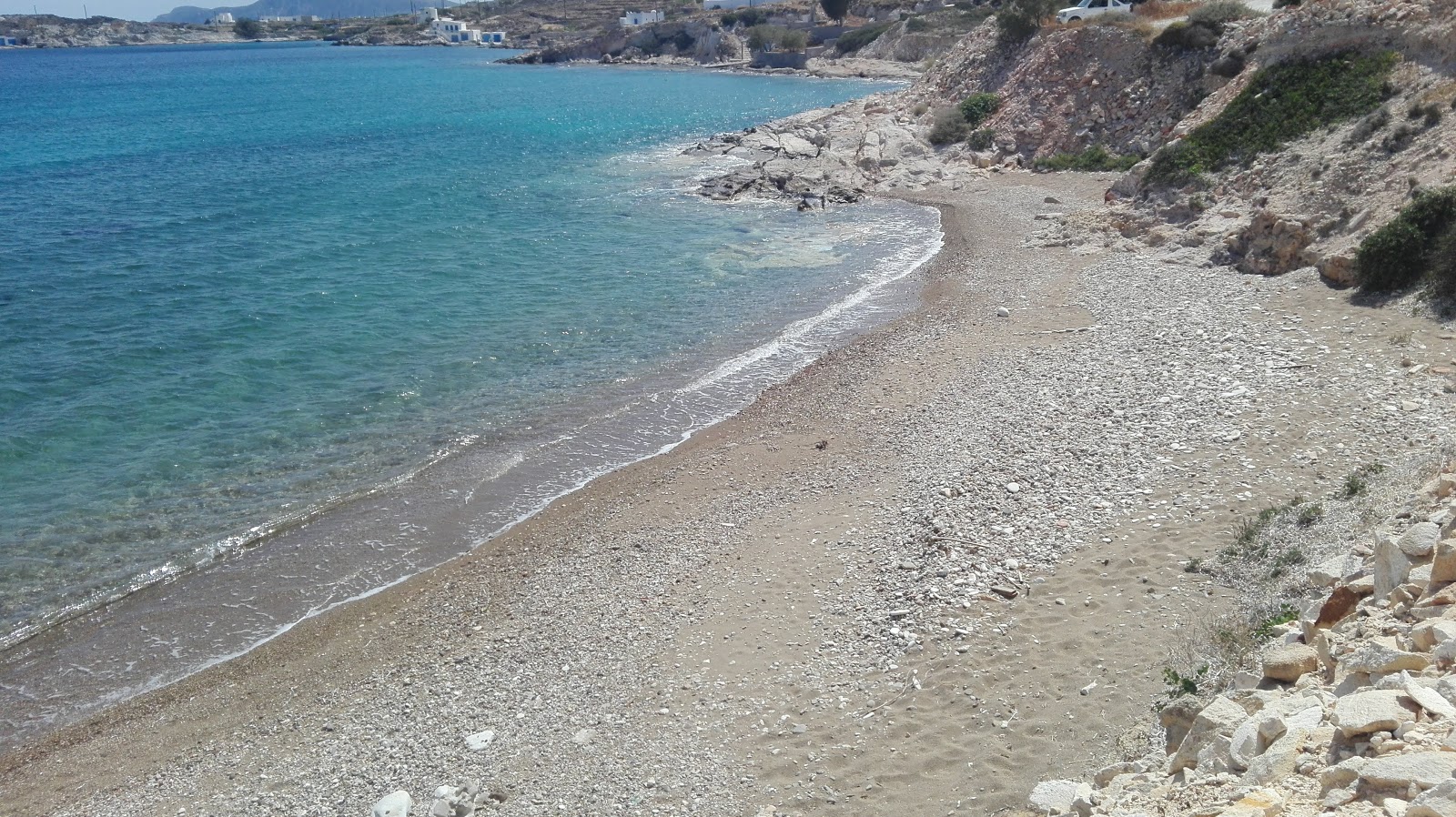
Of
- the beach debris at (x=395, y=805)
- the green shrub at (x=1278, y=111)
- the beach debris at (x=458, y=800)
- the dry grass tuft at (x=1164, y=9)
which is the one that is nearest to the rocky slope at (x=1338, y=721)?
the beach debris at (x=458, y=800)

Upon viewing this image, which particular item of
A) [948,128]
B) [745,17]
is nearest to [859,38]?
[745,17]

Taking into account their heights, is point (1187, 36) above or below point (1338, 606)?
above

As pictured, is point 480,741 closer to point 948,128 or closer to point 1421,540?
point 1421,540

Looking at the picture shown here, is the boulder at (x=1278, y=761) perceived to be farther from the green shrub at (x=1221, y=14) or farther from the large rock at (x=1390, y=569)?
the green shrub at (x=1221, y=14)

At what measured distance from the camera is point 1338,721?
5.98 m

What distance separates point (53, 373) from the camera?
22.0 meters

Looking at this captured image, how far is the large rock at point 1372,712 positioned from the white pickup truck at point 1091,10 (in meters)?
43.3

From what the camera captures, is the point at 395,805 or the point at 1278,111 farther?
the point at 1278,111

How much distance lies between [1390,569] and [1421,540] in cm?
55

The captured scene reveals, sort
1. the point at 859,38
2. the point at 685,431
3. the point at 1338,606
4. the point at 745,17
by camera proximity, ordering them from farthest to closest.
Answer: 1. the point at 745,17
2. the point at 859,38
3. the point at 685,431
4. the point at 1338,606

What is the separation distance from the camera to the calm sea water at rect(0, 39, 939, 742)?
14.8 m

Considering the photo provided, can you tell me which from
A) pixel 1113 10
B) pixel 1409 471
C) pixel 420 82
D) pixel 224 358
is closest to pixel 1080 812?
pixel 1409 471

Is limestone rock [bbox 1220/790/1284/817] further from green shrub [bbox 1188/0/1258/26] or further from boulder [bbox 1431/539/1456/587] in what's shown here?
green shrub [bbox 1188/0/1258/26]

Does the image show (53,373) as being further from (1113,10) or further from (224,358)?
(1113,10)
